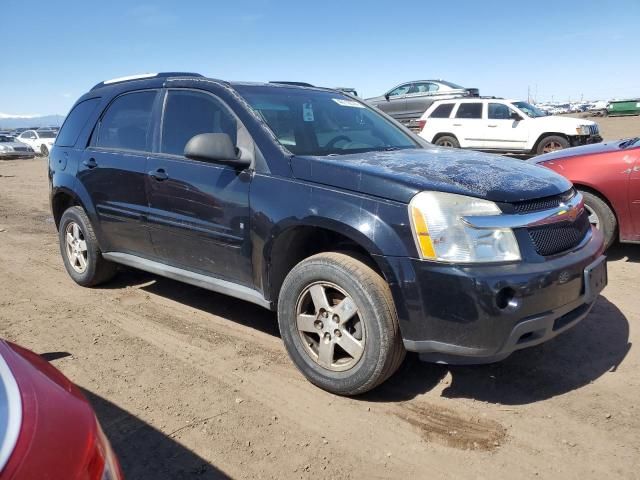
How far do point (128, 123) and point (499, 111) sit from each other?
38.8 ft

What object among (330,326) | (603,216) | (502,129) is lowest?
(330,326)

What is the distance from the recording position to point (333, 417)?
293 centimetres

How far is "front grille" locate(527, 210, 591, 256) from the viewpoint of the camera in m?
2.81

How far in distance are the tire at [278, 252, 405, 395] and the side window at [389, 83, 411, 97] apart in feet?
55.0

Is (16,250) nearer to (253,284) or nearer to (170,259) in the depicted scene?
(170,259)

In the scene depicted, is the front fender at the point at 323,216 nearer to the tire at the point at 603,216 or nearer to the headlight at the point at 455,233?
the headlight at the point at 455,233

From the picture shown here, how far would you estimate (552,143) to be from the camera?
13445 mm

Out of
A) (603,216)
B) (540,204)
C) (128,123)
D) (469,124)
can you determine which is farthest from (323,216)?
(469,124)

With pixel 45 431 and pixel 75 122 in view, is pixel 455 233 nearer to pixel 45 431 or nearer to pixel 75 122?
pixel 45 431

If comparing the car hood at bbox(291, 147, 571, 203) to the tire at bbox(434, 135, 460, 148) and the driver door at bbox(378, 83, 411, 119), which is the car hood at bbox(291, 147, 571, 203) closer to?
the tire at bbox(434, 135, 460, 148)

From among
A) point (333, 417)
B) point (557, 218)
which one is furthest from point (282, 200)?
point (557, 218)

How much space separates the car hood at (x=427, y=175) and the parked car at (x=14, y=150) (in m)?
28.8

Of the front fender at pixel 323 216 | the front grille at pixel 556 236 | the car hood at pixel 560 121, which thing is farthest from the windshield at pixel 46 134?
the front grille at pixel 556 236

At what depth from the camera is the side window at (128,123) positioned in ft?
14.1
